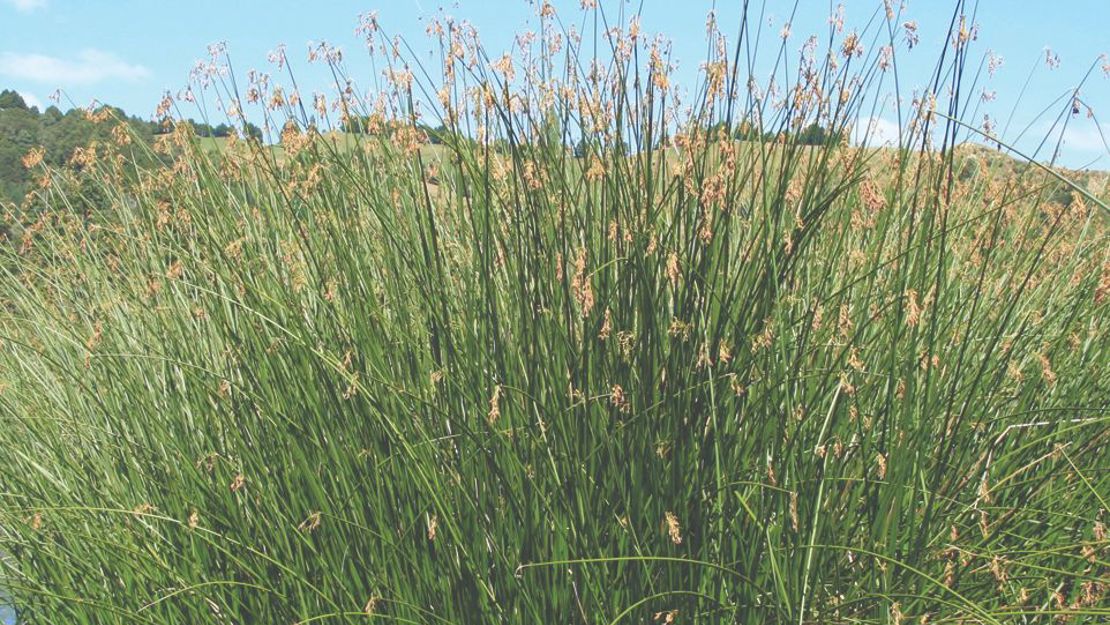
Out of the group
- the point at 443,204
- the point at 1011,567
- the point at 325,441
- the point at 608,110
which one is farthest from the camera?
the point at 443,204

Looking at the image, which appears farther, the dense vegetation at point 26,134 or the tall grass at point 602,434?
the dense vegetation at point 26,134

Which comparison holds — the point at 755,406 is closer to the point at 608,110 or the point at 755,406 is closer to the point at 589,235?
the point at 589,235

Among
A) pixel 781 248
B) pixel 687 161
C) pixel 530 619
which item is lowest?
pixel 530 619

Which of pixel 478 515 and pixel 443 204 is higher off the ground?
pixel 443 204

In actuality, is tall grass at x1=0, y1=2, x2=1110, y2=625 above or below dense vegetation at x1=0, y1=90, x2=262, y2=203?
below

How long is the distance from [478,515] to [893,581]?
0.98 metres

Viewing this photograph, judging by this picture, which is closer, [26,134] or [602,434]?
[602,434]

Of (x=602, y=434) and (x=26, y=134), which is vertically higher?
(x=26, y=134)

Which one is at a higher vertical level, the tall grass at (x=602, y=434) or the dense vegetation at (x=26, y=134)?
the dense vegetation at (x=26, y=134)

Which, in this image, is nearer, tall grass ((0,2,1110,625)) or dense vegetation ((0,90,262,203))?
tall grass ((0,2,1110,625))

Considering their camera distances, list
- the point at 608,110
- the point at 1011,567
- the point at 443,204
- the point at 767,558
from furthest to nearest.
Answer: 1. the point at 443,204
2. the point at 608,110
3. the point at 1011,567
4. the point at 767,558

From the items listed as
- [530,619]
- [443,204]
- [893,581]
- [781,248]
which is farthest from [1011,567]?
[443,204]

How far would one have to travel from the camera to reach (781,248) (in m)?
2.36

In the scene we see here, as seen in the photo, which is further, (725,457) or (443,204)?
(443,204)
